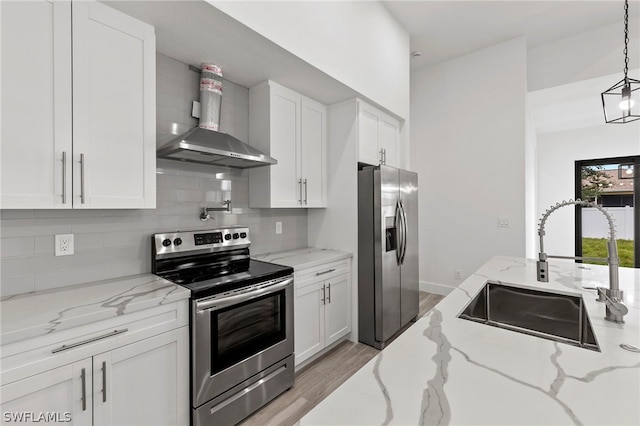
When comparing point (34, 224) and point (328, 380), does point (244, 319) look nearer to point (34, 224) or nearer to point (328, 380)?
point (328, 380)

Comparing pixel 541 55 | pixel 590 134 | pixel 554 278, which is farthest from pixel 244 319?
pixel 590 134

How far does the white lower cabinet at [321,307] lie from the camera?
233 cm

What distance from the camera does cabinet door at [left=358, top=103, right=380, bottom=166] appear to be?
9.50 ft

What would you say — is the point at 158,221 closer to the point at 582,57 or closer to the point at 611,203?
the point at 582,57

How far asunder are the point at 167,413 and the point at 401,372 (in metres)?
1.37

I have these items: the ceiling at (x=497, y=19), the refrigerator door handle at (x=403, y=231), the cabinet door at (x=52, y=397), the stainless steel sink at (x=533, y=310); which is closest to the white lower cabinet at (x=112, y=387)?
the cabinet door at (x=52, y=397)

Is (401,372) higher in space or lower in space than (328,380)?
higher

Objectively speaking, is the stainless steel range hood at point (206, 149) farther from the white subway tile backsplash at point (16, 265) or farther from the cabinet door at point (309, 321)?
the cabinet door at point (309, 321)

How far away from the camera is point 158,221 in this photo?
2.04 metres

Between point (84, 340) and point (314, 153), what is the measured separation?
7.29 ft

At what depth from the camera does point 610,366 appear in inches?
33.5

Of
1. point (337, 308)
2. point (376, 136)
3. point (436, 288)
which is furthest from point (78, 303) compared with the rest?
point (436, 288)

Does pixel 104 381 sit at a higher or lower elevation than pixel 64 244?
lower

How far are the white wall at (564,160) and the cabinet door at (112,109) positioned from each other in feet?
21.7
